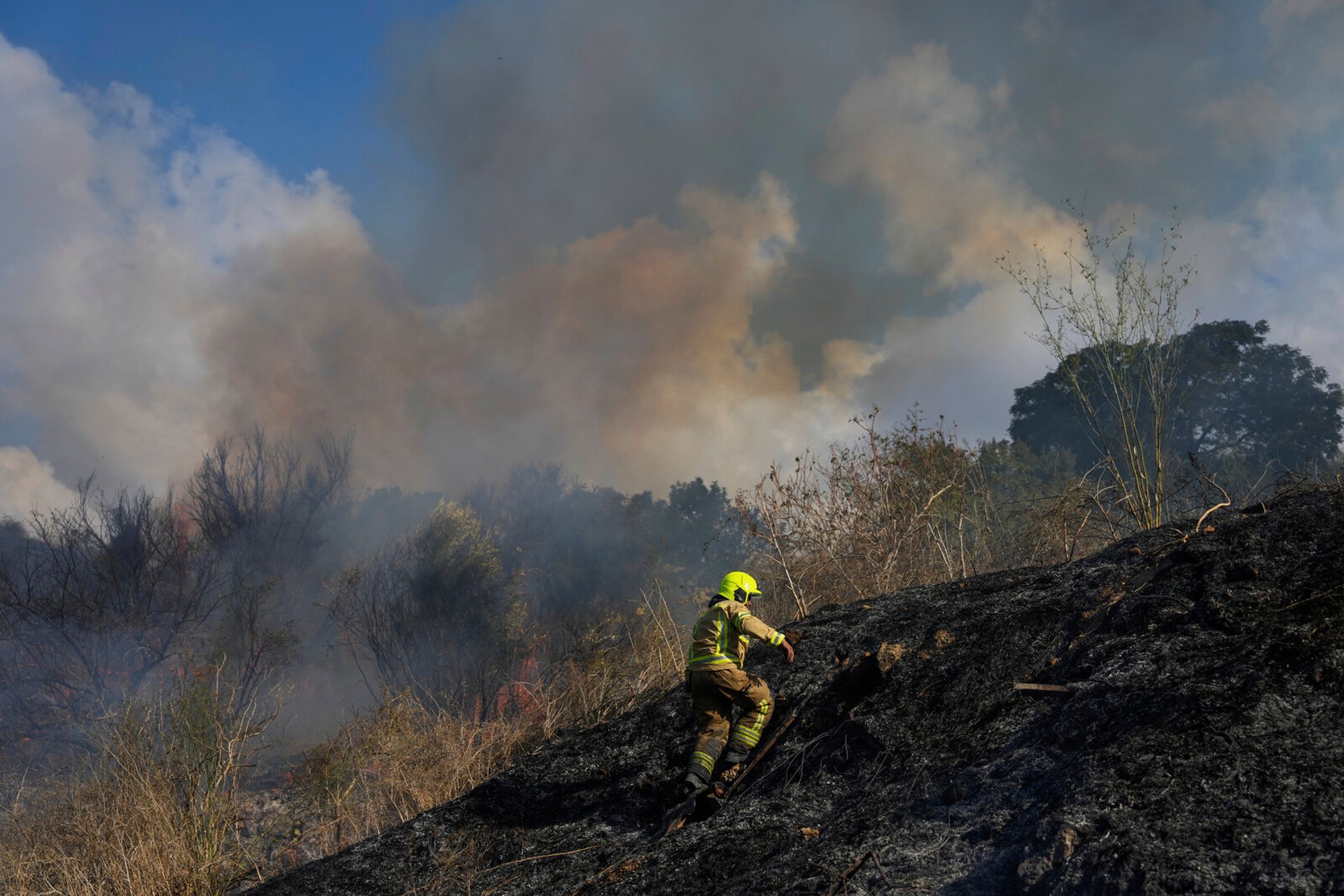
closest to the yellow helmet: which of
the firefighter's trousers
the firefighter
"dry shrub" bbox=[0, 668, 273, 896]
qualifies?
the firefighter

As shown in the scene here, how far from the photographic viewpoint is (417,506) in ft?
132

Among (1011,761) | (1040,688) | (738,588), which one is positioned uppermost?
→ (738,588)

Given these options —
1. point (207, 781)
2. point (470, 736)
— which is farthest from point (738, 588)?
point (207, 781)

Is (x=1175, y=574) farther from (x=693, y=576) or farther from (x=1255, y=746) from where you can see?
(x=693, y=576)

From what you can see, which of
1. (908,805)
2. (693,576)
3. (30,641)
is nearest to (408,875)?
(908,805)

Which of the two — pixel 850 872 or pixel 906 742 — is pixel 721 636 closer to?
pixel 906 742

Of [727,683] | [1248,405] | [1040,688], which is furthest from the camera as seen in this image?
[1248,405]

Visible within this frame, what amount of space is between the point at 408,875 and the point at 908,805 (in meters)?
4.51

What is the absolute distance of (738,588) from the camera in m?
6.70

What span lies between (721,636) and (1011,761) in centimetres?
256

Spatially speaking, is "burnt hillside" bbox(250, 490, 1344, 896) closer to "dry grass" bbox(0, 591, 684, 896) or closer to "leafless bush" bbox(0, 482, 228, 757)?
"dry grass" bbox(0, 591, 684, 896)

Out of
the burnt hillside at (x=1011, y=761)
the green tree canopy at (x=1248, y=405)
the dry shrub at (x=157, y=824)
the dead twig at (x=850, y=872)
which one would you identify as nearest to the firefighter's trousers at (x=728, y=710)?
the burnt hillside at (x=1011, y=761)

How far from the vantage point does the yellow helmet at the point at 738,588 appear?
6680 mm

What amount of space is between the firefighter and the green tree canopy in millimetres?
30159
